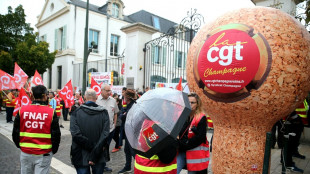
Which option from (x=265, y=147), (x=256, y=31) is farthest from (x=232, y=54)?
(x=265, y=147)

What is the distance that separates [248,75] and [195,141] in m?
1.14

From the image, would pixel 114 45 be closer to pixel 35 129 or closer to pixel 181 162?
pixel 35 129

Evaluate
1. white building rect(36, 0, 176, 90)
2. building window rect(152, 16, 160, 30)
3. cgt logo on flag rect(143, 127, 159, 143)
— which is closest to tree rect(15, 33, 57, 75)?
white building rect(36, 0, 176, 90)

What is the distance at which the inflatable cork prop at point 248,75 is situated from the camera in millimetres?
2152

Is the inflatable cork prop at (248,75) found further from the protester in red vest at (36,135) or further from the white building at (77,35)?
the white building at (77,35)

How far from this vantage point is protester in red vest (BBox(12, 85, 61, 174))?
2.89 m

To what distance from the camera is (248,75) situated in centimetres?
219

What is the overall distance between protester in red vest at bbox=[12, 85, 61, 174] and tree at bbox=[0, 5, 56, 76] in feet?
52.6

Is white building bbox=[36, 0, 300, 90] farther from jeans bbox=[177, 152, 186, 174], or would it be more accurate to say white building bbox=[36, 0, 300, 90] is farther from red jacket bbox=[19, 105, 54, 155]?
jeans bbox=[177, 152, 186, 174]

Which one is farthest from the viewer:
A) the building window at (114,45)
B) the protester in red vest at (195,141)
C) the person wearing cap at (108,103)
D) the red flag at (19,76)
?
the building window at (114,45)

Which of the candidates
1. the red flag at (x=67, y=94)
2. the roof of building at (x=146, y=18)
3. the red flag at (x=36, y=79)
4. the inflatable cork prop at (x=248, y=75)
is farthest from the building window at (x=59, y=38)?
the inflatable cork prop at (x=248, y=75)

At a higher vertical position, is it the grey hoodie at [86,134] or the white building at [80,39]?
the white building at [80,39]

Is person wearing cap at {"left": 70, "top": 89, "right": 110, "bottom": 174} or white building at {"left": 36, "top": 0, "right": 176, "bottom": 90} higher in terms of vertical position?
white building at {"left": 36, "top": 0, "right": 176, "bottom": 90}

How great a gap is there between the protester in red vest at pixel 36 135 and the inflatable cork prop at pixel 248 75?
197 cm
